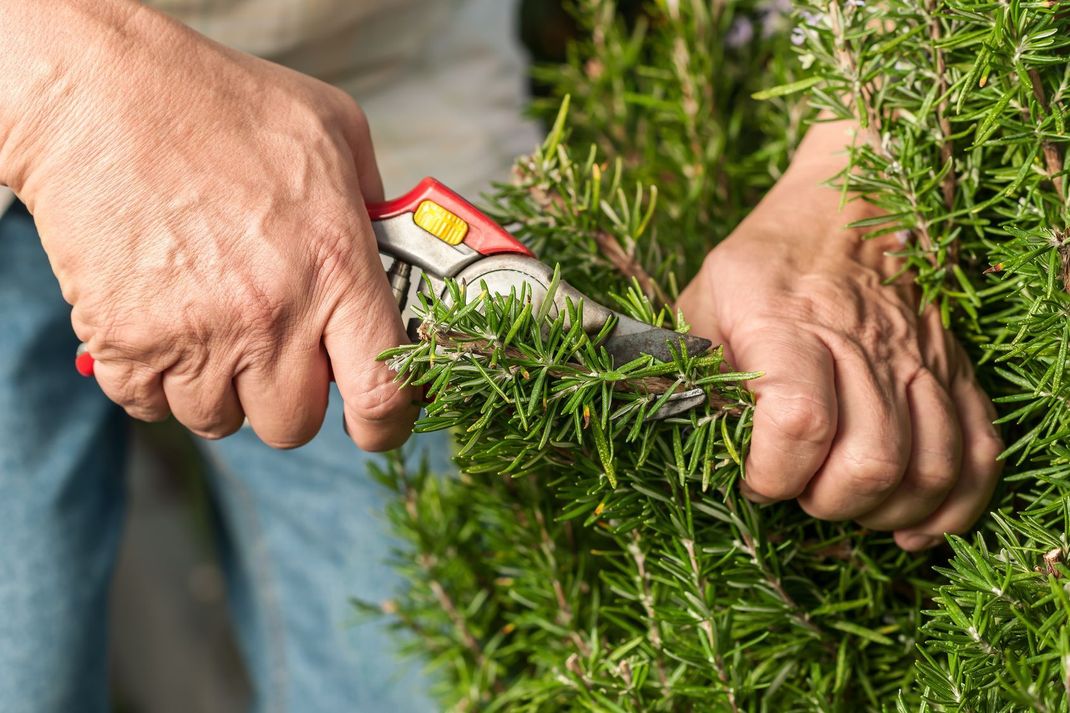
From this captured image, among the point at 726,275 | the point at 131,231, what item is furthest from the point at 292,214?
the point at 726,275

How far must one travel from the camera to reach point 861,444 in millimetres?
601

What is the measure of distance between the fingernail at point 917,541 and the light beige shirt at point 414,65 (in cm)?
80

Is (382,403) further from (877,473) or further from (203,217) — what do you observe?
(877,473)

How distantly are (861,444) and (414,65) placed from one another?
35.9 inches

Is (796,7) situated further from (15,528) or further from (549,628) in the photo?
(15,528)

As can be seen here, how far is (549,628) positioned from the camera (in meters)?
0.74

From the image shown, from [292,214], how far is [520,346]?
0.67 feet

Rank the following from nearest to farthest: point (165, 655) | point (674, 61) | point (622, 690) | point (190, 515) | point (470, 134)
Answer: point (622, 690) → point (674, 61) → point (470, 134) → point (165, 655) → point (190, 515)

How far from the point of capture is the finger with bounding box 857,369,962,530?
619 millimetres

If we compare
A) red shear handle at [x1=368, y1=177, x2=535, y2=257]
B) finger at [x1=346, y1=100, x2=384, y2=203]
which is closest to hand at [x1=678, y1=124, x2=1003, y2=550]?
red shear handle at [x1=368, y1=177, x2=535, y2=257]

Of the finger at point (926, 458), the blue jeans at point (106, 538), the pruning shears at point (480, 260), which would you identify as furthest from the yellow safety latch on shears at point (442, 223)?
the blue jeans at point (106, 538)

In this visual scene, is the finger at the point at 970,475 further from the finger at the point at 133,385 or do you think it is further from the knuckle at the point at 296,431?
the finger at the point at 133,385

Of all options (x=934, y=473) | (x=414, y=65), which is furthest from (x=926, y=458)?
(x=414, y=65)

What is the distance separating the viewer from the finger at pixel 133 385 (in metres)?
0.69
